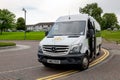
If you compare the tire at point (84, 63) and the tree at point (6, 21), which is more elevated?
the tree at point (6, 21)

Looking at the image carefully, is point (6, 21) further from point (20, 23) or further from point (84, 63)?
point (84, 63)

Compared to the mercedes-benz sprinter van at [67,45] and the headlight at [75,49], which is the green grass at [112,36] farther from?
the headlight at [75,49]

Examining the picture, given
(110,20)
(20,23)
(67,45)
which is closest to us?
(67,45)

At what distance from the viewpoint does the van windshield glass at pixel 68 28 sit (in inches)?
436

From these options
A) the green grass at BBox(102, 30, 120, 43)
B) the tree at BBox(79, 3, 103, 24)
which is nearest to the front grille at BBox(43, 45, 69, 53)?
the green grass at BBox(102, 30, 120, 43)

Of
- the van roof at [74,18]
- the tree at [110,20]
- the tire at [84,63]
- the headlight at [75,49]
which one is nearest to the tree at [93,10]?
the tree at [110,20]

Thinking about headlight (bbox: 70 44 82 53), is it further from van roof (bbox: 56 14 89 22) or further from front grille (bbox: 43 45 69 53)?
van roof (bbox: 56 14 89 22)

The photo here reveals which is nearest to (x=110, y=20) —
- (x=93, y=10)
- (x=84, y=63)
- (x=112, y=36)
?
(x=93, y=10)

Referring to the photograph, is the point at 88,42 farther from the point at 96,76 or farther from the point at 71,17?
the point at 96,76

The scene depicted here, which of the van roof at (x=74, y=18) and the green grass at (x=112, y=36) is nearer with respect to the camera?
the van roof at (x=74, y=18)

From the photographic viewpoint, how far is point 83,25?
11352 millimetres

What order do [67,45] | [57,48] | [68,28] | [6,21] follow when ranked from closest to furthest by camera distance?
1. [67,45]
2. [57,48]
3. [68,28]
4. [6,21]

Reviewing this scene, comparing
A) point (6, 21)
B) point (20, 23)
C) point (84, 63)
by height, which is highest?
point (6, 21)

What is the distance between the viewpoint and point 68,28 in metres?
11.4
